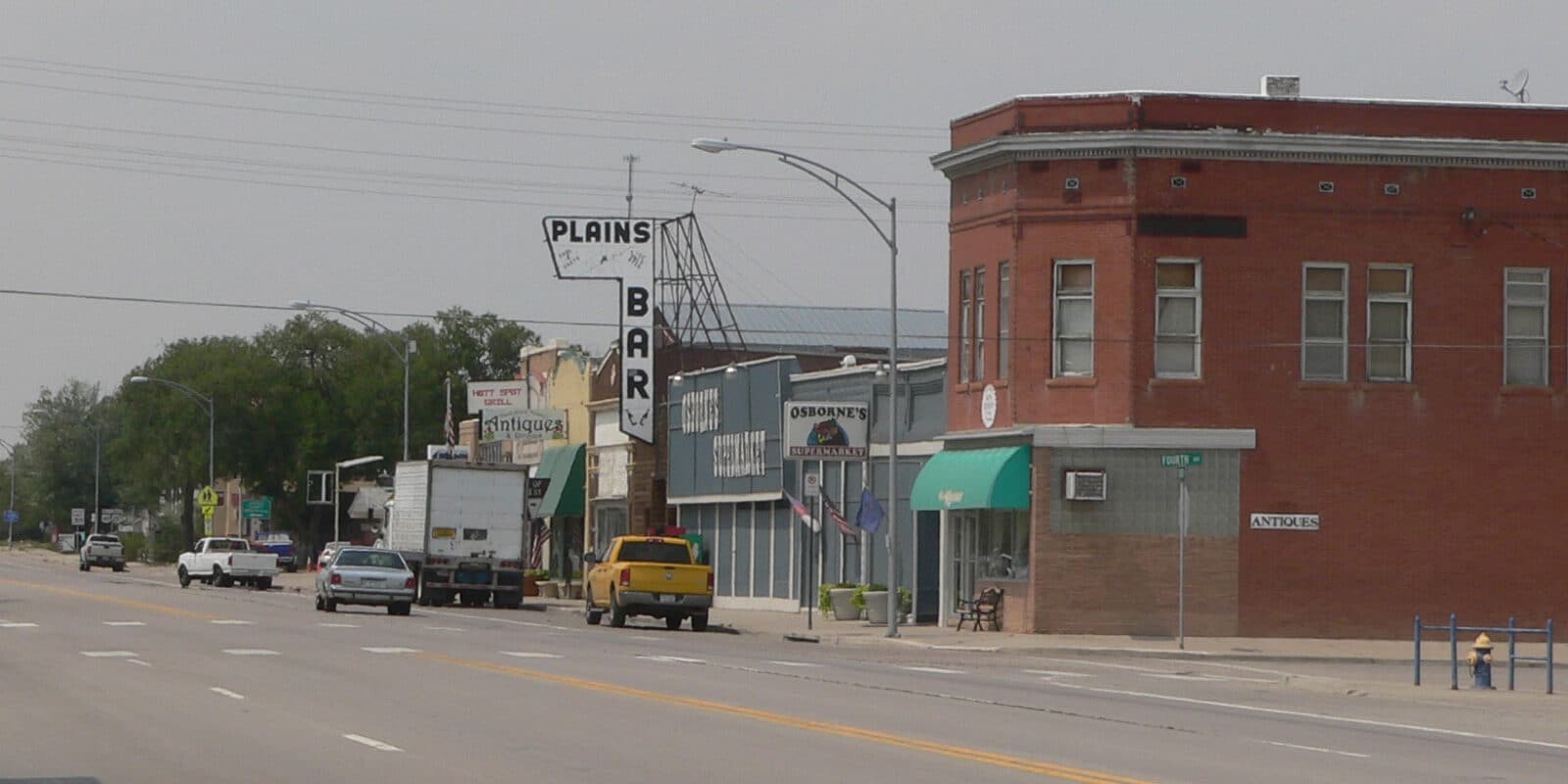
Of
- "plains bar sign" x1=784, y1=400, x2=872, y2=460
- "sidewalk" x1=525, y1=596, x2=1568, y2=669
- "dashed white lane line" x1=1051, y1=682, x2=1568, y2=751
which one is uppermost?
"plains bar sign" x1=784, y1=400, x2=872, y2=460

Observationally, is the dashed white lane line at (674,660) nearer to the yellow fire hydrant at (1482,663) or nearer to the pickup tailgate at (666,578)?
the yellow fire hydrant at (1482,663)

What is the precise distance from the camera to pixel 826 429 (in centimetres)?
4741

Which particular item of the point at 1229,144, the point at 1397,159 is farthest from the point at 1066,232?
the point at 1397,159

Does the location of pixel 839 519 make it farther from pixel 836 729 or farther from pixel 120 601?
pixel 836 729

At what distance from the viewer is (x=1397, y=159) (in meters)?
41.2

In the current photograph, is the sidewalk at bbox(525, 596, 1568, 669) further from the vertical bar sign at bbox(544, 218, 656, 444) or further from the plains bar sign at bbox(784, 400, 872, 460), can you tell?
the vertical bar sign at bbox(544, 218, 656, 444)

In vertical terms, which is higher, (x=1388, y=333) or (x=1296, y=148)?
(x=1296, y=148)

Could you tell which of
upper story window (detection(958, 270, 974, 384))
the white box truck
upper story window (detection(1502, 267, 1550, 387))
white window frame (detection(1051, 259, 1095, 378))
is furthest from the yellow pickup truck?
upper story window (detection(1502, 267, 1550, 387))

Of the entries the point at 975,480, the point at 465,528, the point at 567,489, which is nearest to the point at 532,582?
the point at 567,489

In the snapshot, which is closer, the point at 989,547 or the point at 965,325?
the point at 989,547

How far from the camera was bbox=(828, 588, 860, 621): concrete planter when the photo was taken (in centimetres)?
4803

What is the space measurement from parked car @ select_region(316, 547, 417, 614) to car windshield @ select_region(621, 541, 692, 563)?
7.03 m

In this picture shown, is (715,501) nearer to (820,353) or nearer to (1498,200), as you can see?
(820,353)

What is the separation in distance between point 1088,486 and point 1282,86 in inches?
341
